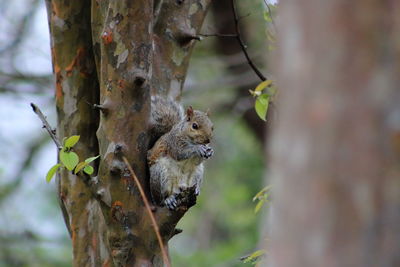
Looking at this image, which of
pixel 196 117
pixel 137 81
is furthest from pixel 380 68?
pixel 196 117

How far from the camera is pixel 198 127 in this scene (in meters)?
3.24

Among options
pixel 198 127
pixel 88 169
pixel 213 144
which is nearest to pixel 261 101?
pixel 88 169

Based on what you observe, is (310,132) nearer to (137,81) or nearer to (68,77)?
(137,81)

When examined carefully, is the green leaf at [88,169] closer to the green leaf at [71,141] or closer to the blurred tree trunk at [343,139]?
the green leaf at [71,141]

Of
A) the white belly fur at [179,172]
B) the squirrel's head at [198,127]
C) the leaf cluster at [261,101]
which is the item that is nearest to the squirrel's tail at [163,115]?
the white belly fur at [179,172]

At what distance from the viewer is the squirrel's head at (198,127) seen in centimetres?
322

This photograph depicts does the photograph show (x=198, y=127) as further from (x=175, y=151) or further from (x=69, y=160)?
(x=69, y=160)

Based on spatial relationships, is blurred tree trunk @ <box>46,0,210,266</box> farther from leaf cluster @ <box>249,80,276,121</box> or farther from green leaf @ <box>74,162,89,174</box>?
leaf cluster @ <box>249,80,276,121</box>

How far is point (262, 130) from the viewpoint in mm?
6289

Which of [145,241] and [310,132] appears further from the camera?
[145,241]

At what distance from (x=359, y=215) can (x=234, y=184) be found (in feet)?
19.9

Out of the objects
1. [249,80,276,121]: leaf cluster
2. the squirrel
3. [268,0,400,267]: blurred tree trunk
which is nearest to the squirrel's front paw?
the squirrel

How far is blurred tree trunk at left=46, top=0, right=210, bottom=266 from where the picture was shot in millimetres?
2170

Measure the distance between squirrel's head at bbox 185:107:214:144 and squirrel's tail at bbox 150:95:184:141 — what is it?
0.77 feet
